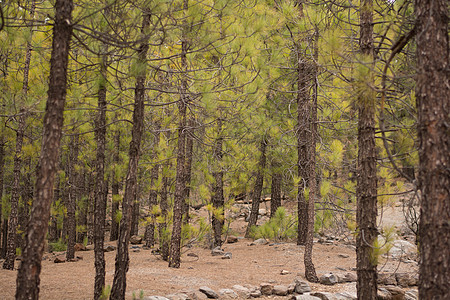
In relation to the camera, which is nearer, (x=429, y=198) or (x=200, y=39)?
(x=429, y=198)

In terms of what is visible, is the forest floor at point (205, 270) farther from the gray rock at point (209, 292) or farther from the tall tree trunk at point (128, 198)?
the tall tree trunk at point (128, 198)

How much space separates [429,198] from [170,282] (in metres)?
5.20

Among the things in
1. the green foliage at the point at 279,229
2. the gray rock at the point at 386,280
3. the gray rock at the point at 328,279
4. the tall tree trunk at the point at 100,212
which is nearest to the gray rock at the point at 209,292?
the tall tree trunk at the point at 100,212

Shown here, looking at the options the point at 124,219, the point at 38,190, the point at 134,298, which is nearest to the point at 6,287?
the point at 134,298

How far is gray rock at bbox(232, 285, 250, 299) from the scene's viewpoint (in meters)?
6.72

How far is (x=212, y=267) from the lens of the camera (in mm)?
9117

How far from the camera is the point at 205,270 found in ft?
28.4

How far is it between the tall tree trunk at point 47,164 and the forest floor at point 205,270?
2.21m

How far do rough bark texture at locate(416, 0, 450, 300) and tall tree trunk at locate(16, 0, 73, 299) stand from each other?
333 cm

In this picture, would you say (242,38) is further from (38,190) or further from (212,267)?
(212,267)

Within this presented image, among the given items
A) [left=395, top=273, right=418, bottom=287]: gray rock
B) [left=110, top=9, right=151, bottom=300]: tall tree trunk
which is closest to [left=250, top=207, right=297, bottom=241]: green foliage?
[left=395, top=273, right=418, bottom=287]: gray rock

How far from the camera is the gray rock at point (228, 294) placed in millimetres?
6489

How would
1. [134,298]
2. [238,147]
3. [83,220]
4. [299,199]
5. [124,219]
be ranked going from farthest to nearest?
[83,220] → [238,147] → [299,199] → [134,298] → [124,219]

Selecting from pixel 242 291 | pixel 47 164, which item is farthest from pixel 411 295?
pixel 47 164
